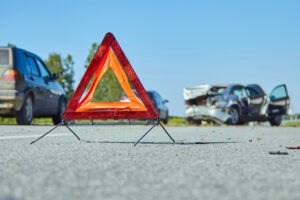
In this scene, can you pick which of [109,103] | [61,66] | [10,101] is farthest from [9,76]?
[61,66]

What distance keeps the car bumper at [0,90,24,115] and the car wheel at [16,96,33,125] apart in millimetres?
229

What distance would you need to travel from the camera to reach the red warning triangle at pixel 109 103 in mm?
5816

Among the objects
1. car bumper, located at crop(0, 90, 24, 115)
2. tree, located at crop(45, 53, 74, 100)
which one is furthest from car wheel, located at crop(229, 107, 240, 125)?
tree, located at crop(45, 53, 74, 100)

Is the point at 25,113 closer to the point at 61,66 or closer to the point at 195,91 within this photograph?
the point at 195,91

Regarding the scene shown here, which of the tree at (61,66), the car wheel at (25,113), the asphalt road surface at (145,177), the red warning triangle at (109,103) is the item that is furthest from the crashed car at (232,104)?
the tree at (61,66)

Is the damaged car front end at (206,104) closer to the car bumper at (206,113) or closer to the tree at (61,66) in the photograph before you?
the car bumper at (206,113)

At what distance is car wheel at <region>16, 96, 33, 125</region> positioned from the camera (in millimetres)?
12328

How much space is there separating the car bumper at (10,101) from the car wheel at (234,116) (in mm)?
9443

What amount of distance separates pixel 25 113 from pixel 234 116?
9441mm

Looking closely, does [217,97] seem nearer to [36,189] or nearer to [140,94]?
[140,94]

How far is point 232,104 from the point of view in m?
19.5

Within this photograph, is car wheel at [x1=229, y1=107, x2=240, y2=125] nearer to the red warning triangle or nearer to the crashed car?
the crashed car

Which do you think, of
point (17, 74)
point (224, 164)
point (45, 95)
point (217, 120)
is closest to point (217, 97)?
point (217, 120)

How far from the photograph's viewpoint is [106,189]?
2469 millimetres
